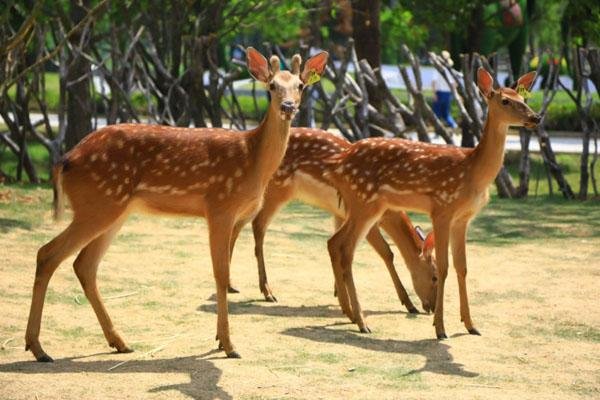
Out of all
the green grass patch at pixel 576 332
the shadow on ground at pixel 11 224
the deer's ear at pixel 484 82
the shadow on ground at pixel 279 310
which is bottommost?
the shadow on ground at pixel 279 310

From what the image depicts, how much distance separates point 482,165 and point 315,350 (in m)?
1.73

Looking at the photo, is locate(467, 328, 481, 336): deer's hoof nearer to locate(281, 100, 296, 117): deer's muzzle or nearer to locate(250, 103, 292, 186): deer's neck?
locate(250, 103, 292, 186): deer's neck

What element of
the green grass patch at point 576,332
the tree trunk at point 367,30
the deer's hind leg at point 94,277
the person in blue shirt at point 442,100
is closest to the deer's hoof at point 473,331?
the green grass patch at point 576,332

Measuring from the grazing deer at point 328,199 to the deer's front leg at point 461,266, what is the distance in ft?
2.14

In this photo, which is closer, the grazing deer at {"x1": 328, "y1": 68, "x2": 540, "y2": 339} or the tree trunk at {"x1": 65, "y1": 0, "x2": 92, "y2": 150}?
the grazing deer at {"x1": 328, "y1": 68, "x2": 540, "y2": 339}

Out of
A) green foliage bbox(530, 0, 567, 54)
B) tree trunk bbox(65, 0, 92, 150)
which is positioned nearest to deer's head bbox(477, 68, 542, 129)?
tree trunk bbox(65, 0, 92, 150)

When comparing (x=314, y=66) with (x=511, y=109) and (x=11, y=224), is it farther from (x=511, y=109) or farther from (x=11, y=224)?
(x=11, y=224)

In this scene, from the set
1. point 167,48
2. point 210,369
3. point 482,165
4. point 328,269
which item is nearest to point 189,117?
point 167,48

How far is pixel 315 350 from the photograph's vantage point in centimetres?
761

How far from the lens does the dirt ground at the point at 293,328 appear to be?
6.71 meters

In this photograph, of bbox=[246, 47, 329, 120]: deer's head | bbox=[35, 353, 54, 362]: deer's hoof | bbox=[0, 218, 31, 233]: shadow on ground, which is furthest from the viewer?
bbox=[0, 218, 31, 233]: shadow on ground

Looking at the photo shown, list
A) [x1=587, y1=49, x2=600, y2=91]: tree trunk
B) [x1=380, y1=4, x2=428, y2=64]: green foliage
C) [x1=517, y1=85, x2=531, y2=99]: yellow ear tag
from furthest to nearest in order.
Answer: [x1=380, y1=4, x2=428, y2=64]: green foliage
[x1=587, y1=49, x2=600, y2=91]: tree trunk
[x1=517, y1=85, x2=531, y2=99]: yellow ear tag

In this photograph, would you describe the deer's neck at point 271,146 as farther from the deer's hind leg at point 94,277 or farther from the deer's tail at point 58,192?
the deer's tail at point 58,192

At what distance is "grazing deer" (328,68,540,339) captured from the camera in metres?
8.27
